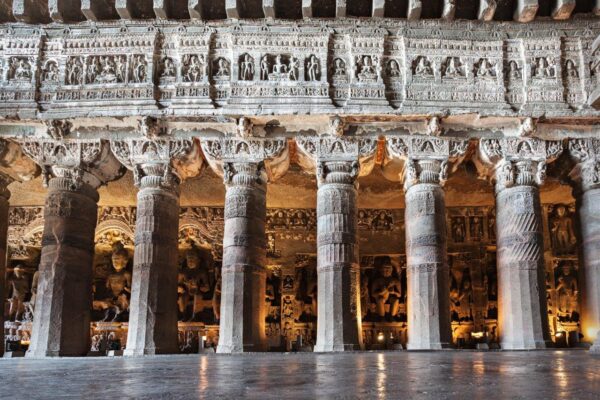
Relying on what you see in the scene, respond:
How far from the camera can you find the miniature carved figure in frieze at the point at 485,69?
10.7 m

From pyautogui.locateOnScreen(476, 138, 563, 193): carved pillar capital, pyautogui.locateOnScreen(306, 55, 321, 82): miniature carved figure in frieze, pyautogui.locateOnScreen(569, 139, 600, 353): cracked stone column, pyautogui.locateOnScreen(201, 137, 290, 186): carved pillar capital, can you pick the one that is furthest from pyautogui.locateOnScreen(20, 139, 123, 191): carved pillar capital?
pyautogui.locateOnScreen(569, 139, 600, 353): cracked stone column

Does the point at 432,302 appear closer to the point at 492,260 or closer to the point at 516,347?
the point at 516,347

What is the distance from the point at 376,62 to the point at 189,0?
3.37 metres

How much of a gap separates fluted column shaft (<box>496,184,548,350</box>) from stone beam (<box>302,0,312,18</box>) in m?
4.56

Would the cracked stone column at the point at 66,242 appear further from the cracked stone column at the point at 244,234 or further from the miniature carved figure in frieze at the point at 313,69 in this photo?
the miniature carved figure in frieze at the point at 313,69

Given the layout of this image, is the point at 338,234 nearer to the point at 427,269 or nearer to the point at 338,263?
the point at 338,263

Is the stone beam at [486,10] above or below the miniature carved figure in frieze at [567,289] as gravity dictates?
above

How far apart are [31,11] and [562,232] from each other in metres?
12.0

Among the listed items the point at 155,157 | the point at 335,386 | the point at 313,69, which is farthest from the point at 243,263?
the point at 335,386

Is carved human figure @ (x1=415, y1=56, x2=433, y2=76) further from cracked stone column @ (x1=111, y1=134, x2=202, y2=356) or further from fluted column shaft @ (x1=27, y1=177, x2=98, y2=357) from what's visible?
fluted column shaft @ (x1=27, y1=177, x2=98, y2=357)

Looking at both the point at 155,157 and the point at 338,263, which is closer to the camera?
the point at 338,263

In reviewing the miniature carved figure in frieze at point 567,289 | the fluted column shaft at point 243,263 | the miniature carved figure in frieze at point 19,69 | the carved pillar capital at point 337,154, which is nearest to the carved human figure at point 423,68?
the carved pillar capital at point 337,154

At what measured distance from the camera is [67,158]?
10727 millimetres

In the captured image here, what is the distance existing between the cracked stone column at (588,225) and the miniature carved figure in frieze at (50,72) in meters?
9.13
